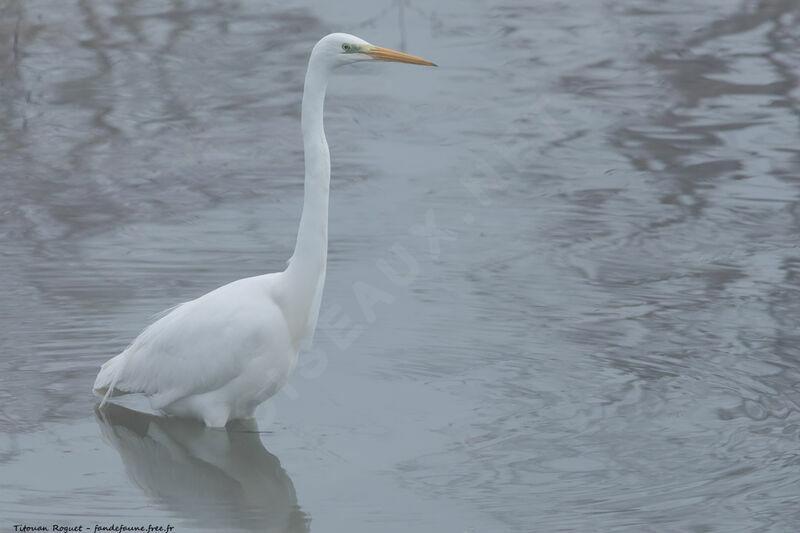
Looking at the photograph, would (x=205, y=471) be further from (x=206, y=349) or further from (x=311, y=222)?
(x=311, y=222)

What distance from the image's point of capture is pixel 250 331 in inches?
245

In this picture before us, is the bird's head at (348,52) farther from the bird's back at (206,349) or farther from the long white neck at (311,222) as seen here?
the bird's back at (206,349)

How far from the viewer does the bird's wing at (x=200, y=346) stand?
6223mm

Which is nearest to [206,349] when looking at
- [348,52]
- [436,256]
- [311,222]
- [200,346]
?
[200,346]

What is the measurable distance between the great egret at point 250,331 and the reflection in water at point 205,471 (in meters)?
0.11

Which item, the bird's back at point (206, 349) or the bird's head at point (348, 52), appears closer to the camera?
A: the bird's head at point (348, 52)

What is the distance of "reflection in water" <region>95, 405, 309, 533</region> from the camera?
5.59 metres

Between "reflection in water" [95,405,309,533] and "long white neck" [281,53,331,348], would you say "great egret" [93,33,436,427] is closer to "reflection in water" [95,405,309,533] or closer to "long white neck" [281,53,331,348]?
"long white neck" [281,53,331,348]

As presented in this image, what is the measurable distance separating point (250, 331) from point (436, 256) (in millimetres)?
2565

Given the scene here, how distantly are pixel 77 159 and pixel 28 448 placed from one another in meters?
4.85

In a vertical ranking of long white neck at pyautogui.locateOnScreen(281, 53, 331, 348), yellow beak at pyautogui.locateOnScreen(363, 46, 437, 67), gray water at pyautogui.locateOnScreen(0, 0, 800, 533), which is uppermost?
yellow beak at pyautogui.locateOnScreen(363, 46, 437, 67)

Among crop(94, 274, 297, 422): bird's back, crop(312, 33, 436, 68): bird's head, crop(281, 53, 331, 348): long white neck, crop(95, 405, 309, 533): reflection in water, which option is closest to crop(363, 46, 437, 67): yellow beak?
crop(312, 33, 436, 68): bird's head

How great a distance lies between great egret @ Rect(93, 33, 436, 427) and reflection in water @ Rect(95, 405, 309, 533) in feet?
0.37

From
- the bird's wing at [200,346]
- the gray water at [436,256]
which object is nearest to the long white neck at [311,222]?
the bird's wing at [200,346]
